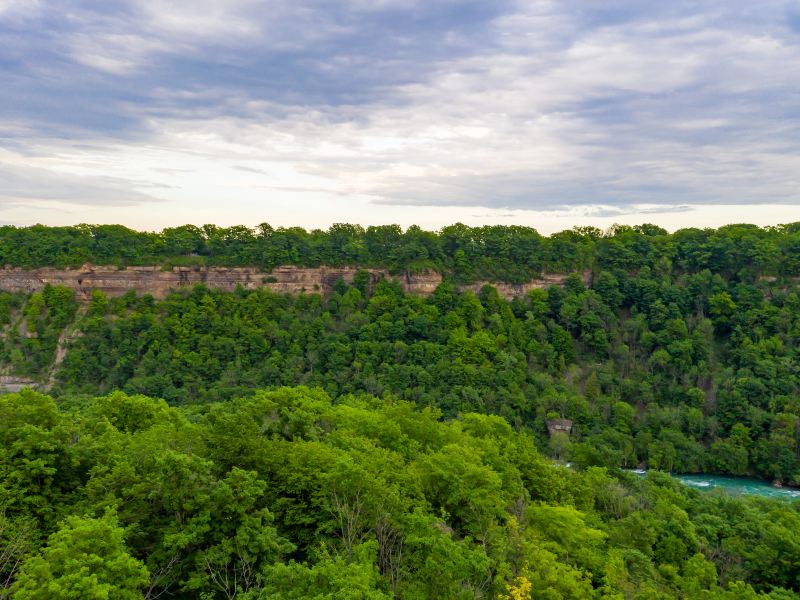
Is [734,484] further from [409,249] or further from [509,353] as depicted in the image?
[409,249]

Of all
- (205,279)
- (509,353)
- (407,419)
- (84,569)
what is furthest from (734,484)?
(205,279)

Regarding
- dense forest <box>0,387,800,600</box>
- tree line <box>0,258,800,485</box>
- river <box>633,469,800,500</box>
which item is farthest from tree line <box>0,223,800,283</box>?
dense forest <box>0,387,800,600</box>

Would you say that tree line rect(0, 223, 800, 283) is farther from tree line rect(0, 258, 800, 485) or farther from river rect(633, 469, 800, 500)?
river rect(633, 469, 800, 500)

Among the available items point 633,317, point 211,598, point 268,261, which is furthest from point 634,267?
point 211,598

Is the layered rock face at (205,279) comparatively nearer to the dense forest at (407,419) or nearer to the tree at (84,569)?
the dense forest at (407,419)

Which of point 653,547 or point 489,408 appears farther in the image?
point 489,408

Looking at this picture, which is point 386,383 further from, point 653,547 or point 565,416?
point 653,547
